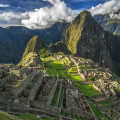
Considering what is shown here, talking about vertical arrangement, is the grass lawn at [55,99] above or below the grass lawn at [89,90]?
above

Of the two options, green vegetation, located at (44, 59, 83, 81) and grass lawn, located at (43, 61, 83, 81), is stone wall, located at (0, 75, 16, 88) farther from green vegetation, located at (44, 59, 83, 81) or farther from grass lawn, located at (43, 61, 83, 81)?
grass lawn, located at (43, 61, 83, 81)

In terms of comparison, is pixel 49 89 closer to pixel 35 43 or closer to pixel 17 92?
pixel 17 92

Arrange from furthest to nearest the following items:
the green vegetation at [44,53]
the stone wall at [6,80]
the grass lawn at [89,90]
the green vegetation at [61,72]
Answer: the green vegetation at [44,53], the green vegetation at [61,72], the grass lawn at [89,90], the stone wall at [6,80]

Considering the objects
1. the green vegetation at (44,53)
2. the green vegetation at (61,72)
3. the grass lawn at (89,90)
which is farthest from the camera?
the green vegetation at (44,53)

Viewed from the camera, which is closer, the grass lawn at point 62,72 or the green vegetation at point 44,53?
the grass lawn at point 62,72

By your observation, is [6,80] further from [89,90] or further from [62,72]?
[62,72]

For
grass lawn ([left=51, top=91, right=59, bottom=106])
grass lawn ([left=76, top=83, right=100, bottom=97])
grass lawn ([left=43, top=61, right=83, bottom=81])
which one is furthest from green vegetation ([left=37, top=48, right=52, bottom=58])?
grass lawn ([left=51, top=91, right=59, bottom=106])

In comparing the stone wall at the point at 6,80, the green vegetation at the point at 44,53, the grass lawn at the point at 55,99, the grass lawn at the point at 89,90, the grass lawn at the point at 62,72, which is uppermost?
the green vegetation at the point at 44,53

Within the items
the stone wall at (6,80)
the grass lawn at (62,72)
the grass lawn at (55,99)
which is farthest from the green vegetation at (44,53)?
the stone wall at (6,80)

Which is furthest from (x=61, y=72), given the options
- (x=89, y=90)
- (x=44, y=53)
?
(x=44, y=53)

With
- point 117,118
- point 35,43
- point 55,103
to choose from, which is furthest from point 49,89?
point 35,43

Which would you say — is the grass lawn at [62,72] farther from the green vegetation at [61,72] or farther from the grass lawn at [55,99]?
the grass lawn at [55,99]
